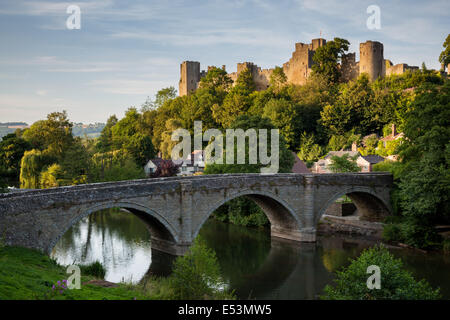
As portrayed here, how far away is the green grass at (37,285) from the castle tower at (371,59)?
50352 millimetres

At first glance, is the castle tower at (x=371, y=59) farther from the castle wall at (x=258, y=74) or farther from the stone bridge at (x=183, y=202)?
the stone bridge at (x=183, y=202)

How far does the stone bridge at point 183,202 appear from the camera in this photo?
1544 cm

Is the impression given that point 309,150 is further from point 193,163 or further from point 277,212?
point 277,212

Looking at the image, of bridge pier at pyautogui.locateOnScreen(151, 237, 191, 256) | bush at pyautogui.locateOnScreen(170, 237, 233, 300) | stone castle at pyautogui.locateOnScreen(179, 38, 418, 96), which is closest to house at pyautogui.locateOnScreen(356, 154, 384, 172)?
stone castle at pyautogui.locateOnScreen(179, 38, 418, 96)

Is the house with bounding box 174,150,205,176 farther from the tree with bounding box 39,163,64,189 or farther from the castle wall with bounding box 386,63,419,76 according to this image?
the castle wall with bounding box 386,63,419,76

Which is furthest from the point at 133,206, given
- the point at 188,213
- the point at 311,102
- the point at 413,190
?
the point at 311,102

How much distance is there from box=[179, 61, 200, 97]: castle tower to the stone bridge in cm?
4853

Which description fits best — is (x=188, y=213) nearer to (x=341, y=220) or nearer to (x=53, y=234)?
(x=53, y=234)

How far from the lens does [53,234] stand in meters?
16.1

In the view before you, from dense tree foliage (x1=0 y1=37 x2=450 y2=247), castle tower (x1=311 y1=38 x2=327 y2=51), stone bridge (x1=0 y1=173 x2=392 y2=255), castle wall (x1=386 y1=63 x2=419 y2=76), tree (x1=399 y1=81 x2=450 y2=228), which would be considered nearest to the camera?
stone bridge (x1=0 y1=173 x2=392 y2=255)

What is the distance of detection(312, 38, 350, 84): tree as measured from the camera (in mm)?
53969

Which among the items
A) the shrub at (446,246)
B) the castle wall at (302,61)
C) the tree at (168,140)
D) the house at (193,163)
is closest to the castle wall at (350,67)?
the castle wall at (302,61)

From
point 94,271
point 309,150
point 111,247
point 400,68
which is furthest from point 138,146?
point 94,271
